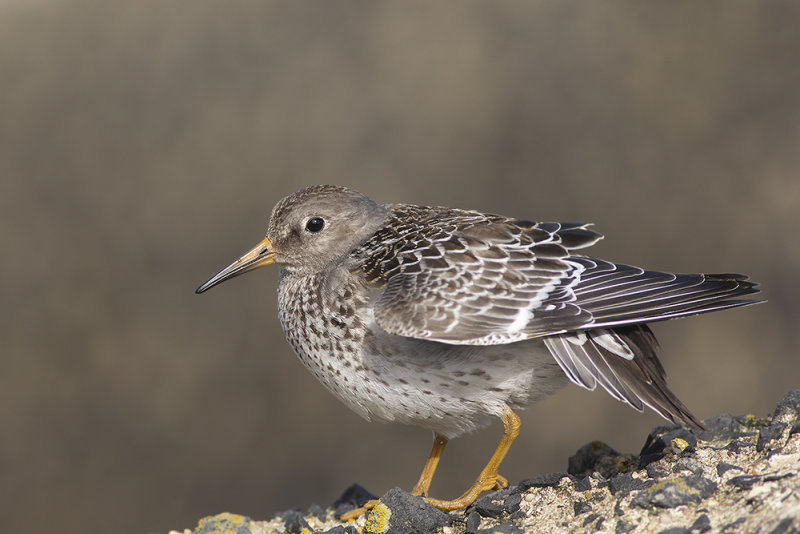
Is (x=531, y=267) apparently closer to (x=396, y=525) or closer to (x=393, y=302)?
(x=393, y=302)

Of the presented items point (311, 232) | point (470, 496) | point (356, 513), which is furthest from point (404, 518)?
point (311, 232)

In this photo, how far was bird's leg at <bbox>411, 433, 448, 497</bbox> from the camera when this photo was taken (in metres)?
5.72

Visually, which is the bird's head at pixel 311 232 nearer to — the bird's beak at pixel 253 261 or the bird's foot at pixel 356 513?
the bird's beak at pixel 253 261

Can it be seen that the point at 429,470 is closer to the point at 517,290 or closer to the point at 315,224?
the point at 517,290

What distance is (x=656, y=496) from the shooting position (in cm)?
426

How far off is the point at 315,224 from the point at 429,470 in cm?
185

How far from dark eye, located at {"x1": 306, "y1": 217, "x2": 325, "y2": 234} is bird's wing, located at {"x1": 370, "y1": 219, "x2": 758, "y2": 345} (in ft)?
2.18

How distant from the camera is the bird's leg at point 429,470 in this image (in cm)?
572

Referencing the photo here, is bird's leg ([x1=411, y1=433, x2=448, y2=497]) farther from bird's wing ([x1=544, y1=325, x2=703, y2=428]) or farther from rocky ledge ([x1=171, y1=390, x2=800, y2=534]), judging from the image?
bird's wing ([x1=544, y1=325, x2=703, y2=428])

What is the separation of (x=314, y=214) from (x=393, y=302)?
1.25m

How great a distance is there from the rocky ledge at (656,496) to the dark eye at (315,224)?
1.87 m

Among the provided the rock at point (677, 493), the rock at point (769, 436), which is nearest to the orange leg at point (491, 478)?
the rock at point (677, 493)

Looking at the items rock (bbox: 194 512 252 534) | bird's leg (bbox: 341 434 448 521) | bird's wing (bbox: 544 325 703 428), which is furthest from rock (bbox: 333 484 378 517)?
bird's wing (bbox: 544 325 703 428)

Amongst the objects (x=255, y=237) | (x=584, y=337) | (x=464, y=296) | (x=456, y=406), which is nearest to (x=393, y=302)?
(x=464, y=296)
